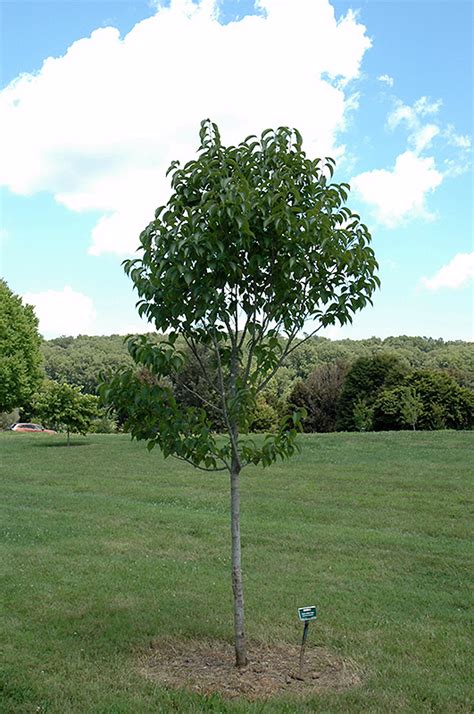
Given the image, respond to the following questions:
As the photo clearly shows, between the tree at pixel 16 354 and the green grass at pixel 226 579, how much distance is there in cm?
1828

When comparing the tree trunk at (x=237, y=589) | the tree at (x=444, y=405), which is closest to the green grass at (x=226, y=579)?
the tree trunk at (x=237, y=589)

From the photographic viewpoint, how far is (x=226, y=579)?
7.88 metres

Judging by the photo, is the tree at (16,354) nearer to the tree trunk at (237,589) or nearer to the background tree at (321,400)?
the background tree at (321,400)

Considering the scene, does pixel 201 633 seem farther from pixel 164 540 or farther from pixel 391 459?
pixel 391 459

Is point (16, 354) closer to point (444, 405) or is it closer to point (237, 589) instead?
point (444, 405)

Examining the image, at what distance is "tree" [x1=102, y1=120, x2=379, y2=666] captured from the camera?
195 inches

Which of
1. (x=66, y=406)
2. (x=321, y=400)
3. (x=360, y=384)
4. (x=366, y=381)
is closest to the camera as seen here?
(x=66, y=406)

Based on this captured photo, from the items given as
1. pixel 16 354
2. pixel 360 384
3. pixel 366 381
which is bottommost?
pixel 360 384

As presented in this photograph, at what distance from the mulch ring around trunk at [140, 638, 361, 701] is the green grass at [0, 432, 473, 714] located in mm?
148

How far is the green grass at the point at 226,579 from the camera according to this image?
15.9 ft

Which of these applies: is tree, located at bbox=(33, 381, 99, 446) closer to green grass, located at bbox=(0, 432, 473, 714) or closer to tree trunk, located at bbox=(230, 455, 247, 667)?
green grass, located at bbox=(0, 432, 473, 714)

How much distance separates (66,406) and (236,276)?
21.4 metres

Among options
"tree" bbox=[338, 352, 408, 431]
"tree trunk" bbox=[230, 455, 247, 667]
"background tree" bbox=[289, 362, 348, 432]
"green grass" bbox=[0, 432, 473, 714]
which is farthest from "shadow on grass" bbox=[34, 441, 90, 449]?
"tree trunk" bbox=[230, 455, 247, 667]

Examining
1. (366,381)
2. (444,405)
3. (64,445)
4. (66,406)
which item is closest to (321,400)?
(366,381)
